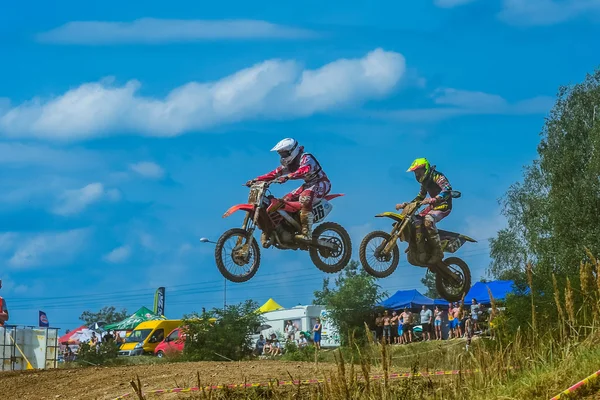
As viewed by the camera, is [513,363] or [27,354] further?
[27,354]

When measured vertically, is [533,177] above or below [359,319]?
above

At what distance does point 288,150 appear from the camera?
17297mm

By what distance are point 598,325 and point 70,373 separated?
12959mm

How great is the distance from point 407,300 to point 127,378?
13.4m

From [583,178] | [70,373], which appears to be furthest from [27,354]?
[583,178]

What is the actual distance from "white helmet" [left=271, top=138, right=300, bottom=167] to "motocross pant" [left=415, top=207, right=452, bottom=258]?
275cm

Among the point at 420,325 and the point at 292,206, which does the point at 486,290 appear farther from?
the point at 292,206

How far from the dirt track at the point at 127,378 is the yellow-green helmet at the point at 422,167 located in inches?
159

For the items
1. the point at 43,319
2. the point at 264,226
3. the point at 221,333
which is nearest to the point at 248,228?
the point at 264,226

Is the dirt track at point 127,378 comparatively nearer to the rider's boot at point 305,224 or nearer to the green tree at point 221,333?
the rider's boot at point 305,224

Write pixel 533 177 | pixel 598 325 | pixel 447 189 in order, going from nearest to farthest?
pixel 598 325
pixel 447 189
pixel 533 177

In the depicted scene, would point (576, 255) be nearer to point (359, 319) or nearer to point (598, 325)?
point (359, 319)

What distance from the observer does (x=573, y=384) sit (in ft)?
32.0

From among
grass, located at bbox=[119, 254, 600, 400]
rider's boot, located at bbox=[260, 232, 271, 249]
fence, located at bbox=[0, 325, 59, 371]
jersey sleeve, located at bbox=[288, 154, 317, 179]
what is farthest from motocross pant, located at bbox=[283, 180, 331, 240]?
fence, located at bbox=[0, 325, 59, 371]
